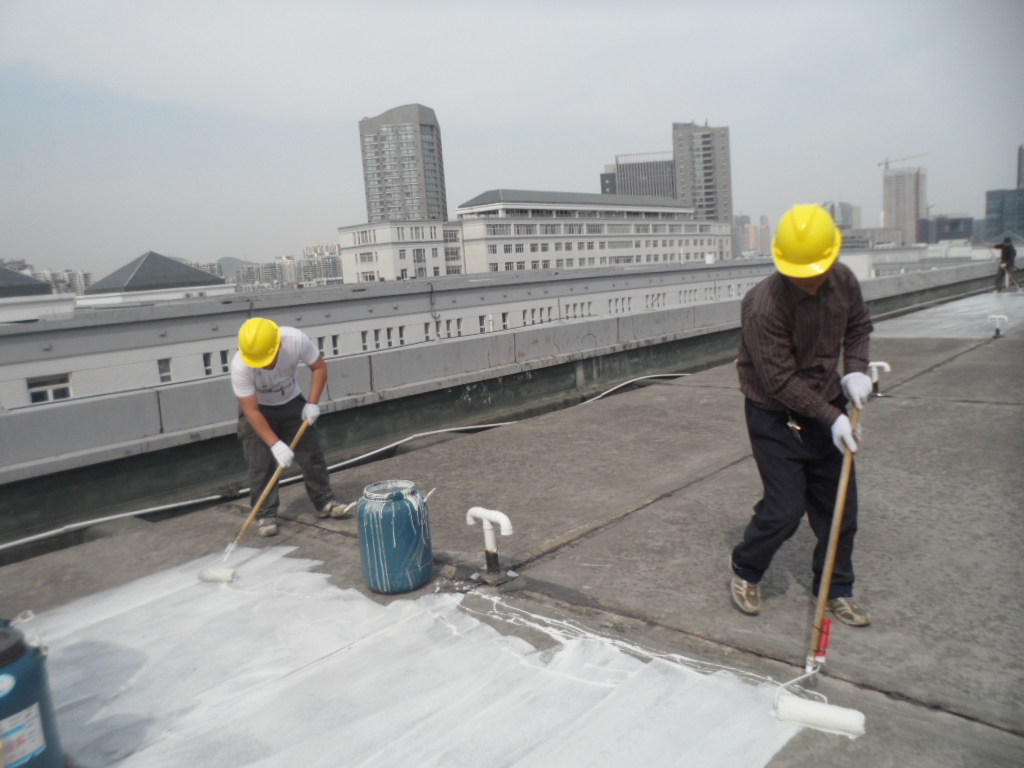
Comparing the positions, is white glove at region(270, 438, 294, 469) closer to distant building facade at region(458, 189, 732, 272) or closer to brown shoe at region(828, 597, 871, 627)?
brown shoe at region(828, 597, 871, 627)

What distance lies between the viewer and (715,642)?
3.48 meters

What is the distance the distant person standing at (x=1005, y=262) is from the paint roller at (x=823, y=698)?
25203 mm

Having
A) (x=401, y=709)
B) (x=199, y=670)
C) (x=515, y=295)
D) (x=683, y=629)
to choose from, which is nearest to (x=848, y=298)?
(x=683, y=629)

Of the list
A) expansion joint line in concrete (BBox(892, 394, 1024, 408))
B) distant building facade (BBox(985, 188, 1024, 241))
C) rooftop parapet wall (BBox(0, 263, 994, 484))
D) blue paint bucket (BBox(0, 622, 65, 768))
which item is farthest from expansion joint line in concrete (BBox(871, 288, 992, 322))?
distant building facade (BBox(985, 188, 1024, 241))

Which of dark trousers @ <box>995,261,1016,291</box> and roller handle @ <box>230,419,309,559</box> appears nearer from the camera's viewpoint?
roller handle @ <box>230,419,309,559</box>

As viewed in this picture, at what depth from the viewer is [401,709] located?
3.10m

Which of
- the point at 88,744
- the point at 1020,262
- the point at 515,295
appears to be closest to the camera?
the point at 88,744

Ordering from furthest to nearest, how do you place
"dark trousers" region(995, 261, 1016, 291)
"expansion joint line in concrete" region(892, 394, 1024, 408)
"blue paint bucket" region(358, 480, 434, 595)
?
"dark trousers" region(995, 261, 1016, 291) < "expansion joint line in concrete" region(892, 394, 1024, 408) < "blue paint bucket" region(358, 480, 434, 595)

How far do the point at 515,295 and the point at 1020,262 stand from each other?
1440 inches

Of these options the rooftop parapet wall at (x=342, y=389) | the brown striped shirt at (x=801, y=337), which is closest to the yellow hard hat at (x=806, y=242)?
the brown striped shirt at (x=801, y=337)

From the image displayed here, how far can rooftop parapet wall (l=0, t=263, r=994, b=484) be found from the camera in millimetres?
6398

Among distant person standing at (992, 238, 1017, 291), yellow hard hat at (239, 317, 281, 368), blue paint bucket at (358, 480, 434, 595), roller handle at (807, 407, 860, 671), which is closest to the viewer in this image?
roller handle at (807, 407, 860, 671)

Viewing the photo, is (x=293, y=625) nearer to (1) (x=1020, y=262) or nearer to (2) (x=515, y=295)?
(1) (x=1020, y=262)

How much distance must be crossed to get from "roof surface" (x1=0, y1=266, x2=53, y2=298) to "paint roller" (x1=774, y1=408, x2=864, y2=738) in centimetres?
4941
